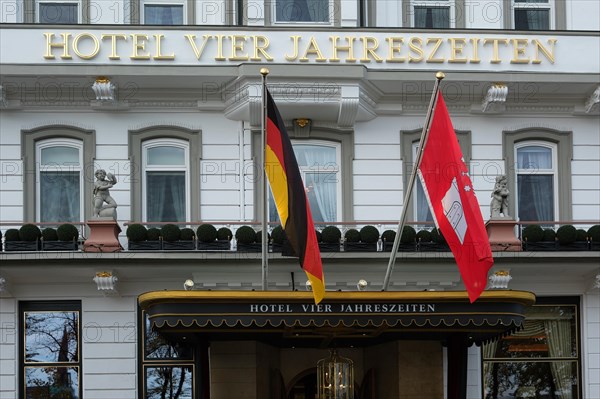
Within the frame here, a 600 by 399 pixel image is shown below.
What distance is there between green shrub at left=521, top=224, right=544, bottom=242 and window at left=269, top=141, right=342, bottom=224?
11.6 feet

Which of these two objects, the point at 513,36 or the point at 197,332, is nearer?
the point at 197,332

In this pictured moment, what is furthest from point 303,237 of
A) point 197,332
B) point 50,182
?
point 50,182

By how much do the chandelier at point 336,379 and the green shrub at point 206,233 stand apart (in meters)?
3.26

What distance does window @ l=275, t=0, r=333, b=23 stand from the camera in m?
28.5

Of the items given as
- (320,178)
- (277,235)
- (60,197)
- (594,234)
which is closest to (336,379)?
(277,235)

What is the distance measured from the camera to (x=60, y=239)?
26453 mm

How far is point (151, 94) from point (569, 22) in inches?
333

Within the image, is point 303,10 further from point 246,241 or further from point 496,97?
point 246,241

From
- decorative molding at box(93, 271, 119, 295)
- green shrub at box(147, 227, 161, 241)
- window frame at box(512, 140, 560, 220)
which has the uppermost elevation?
window frame at box(512, 140, 560, 220)

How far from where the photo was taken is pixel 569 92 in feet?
92.7

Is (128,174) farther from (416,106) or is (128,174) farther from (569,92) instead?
(569,92)

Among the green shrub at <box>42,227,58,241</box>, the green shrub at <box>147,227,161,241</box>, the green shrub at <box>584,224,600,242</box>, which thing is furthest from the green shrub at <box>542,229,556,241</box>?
the green shrub at <box>42,227,58,241</box>

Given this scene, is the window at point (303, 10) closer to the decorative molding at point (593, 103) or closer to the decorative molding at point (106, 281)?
the decorative molding at point (593, 103)

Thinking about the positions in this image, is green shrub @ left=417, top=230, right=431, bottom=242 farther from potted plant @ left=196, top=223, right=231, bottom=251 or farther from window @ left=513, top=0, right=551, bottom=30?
window @ left=513, top=0, right=551, bottom=30
